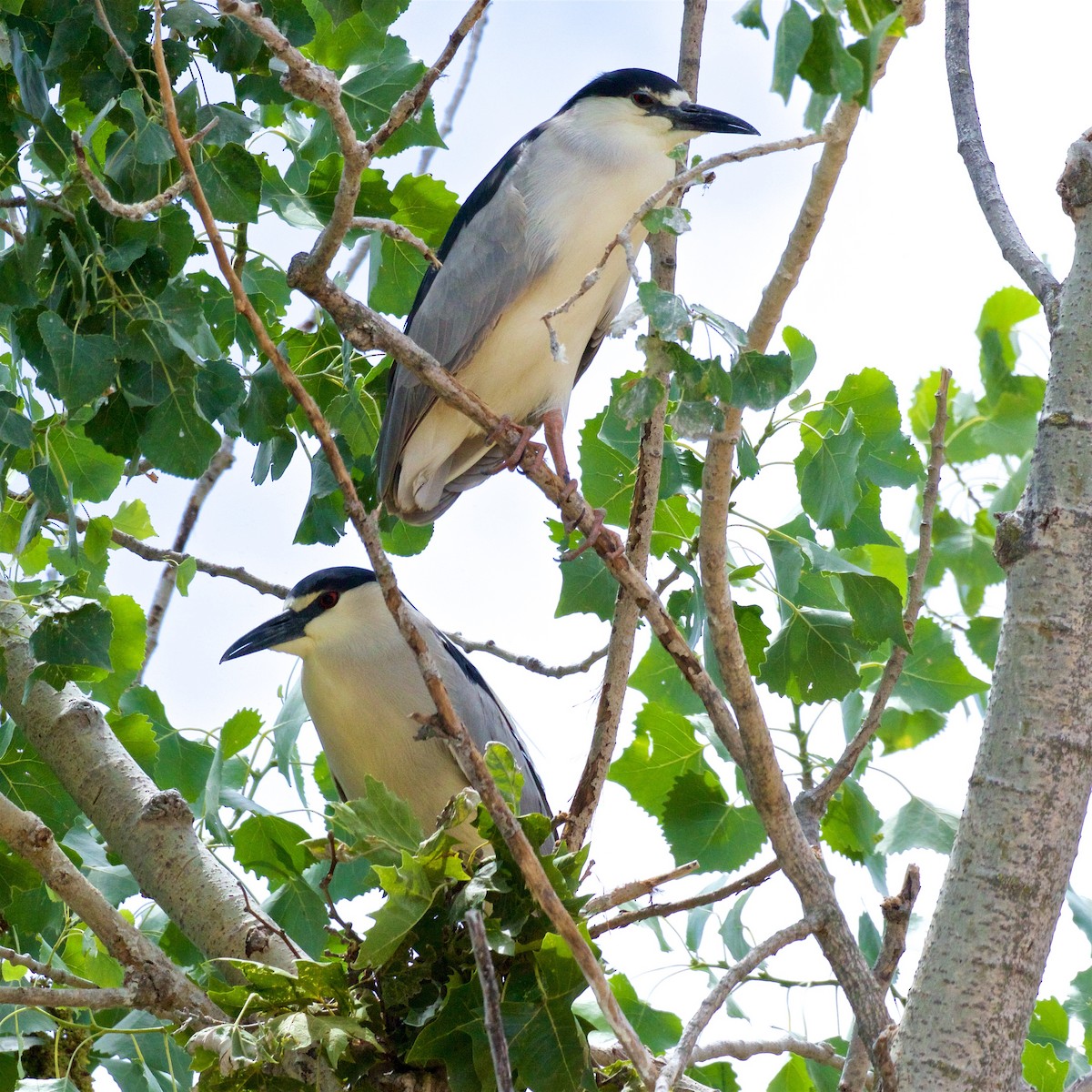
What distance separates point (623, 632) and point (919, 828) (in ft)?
3.67

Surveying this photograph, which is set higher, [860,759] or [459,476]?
[459,476]

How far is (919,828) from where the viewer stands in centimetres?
293

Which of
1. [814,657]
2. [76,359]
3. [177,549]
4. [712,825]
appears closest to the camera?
[76,359]

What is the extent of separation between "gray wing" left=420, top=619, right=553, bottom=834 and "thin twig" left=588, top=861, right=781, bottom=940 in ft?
2.74

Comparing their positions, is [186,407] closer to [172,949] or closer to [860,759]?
[172,949]

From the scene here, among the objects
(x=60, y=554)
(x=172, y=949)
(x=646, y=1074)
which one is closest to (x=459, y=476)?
(x=60, y=554)

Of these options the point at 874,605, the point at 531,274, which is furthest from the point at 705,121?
the point at 874,605

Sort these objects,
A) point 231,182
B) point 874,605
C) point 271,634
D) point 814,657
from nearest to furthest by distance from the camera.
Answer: point 231,182
point 874,605
point 814,657
point 271,634

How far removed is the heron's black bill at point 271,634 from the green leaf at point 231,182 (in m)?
1.38

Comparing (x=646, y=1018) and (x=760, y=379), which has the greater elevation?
(x=760, y=379)

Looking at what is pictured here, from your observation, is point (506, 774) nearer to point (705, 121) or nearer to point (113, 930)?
point (113, 930)

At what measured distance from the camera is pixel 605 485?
8.69ft

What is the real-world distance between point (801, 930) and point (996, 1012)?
34 cm

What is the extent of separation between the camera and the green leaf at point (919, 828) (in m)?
2.90
